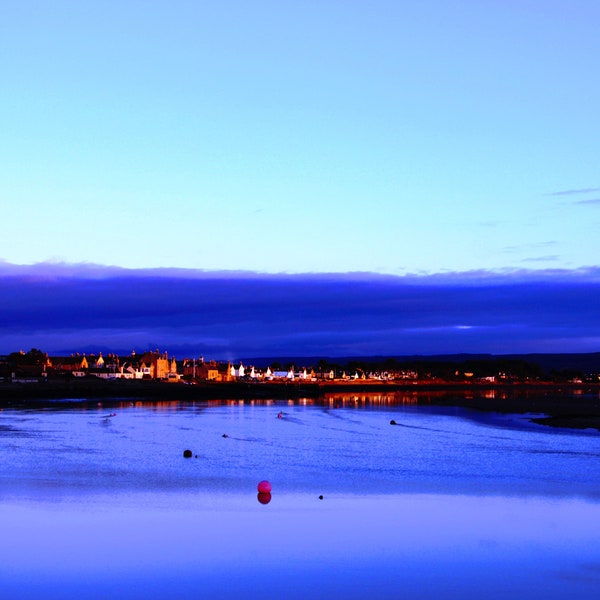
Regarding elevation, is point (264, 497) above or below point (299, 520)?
above

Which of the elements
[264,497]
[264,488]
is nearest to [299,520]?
[264,497]

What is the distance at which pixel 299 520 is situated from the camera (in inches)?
944

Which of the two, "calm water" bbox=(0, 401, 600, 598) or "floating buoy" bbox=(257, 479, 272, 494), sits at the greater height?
"floating buoy" bbox=(257, 479, 272, 494)

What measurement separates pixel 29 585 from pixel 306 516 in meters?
9.44

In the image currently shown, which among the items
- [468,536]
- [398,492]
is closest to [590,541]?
[468,536]

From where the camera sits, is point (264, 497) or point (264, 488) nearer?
point (264, 497)

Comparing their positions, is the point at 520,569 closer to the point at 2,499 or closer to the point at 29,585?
Answer: the point at 29,585

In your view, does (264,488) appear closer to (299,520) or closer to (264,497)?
(264,497)

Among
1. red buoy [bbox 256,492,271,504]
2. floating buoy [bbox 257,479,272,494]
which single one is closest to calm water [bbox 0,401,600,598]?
red buoy [bbox 256,492,271,504]

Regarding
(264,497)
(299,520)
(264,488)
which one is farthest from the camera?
(264,488)

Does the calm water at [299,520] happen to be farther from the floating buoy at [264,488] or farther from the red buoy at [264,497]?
the floating buoy at [264,488]

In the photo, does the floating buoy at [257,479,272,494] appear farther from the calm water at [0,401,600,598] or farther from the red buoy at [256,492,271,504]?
the calm water at [0,401,600,598]

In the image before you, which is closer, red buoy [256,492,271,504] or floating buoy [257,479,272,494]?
red buoy [256,492,271,504]

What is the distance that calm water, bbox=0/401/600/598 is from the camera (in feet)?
57.4
